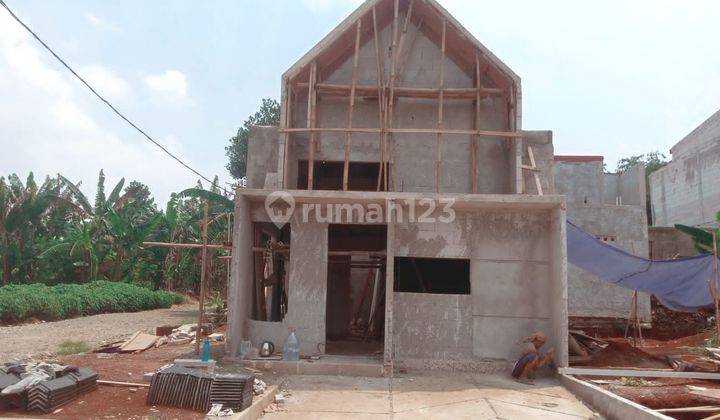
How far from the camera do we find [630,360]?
1009cm

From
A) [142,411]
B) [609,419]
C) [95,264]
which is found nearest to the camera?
[142,411]

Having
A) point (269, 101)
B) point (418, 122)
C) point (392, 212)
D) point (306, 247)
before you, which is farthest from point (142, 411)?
point (269, 101)

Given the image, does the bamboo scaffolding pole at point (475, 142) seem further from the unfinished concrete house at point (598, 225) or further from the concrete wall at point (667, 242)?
the concrete wall at point (667, 242)

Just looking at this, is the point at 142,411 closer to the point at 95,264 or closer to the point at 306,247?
the point at 306,247

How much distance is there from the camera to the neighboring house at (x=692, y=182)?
74.1ft

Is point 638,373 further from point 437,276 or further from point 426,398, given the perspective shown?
point 437,276

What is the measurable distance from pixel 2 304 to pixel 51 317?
200cm

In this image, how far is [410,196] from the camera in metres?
9.74

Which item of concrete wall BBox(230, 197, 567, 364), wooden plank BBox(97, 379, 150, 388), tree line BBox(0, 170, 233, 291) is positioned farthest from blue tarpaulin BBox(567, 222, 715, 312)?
tree line BBox(0, 170, 233, 291)

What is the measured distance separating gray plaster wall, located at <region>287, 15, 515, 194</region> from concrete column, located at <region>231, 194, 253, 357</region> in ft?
5.60

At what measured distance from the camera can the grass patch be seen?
1123cm

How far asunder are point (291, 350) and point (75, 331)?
979cm

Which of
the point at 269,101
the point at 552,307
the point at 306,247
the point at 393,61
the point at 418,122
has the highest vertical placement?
the point at 269,101

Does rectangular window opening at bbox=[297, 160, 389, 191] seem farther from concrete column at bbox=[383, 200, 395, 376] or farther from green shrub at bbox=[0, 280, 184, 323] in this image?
green shrub at bbox=[0, 280, 184, 323]
